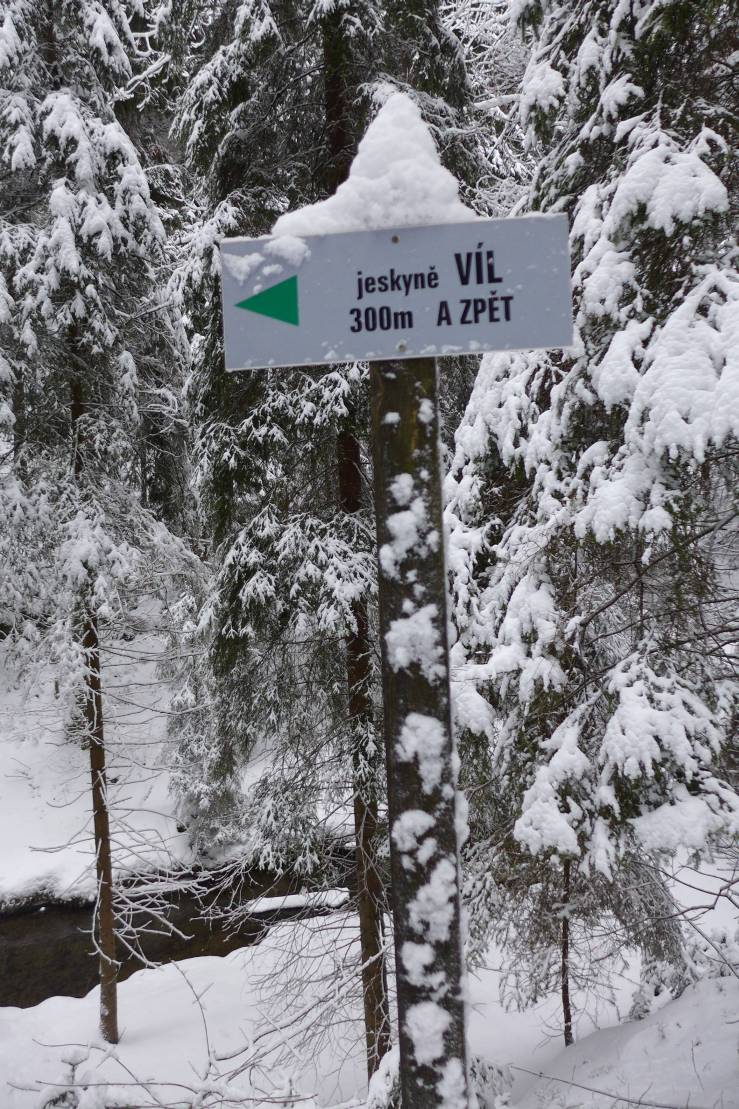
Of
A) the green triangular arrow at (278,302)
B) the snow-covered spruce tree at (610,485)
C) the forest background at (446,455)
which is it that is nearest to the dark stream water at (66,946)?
the forest background at (446,455)

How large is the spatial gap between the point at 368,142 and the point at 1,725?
18119 millimetres

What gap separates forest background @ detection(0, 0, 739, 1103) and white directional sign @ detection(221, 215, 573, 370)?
222 millimetres

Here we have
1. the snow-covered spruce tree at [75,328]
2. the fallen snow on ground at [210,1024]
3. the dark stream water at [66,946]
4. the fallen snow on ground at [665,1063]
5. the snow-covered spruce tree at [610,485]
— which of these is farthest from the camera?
the dark stream water at [66,946]

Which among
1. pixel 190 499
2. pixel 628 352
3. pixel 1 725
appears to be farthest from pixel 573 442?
pixel 1 725

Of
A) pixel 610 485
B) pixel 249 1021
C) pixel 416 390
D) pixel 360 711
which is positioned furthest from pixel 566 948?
pixel 416 390

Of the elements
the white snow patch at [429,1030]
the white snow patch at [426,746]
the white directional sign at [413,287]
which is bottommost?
the white snow patch at [429,1030]

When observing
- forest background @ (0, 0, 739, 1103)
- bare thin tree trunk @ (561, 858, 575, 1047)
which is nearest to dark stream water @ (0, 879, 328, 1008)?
forest background @ (0, 0, 739, 1103)

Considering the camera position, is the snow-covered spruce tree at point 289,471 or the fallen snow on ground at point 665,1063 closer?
the fallen snow on ground at point 665,1063

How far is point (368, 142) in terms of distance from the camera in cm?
152

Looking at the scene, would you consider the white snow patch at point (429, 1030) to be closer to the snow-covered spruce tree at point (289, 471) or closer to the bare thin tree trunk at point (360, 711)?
the snow-covered spruce tree at point (289, 471)

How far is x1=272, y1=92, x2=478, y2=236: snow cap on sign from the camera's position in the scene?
147 cm

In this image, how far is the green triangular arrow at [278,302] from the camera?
154 cm

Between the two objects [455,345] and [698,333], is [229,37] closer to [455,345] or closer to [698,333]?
[698,333]

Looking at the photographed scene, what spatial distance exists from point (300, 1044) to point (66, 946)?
8.05 meters
